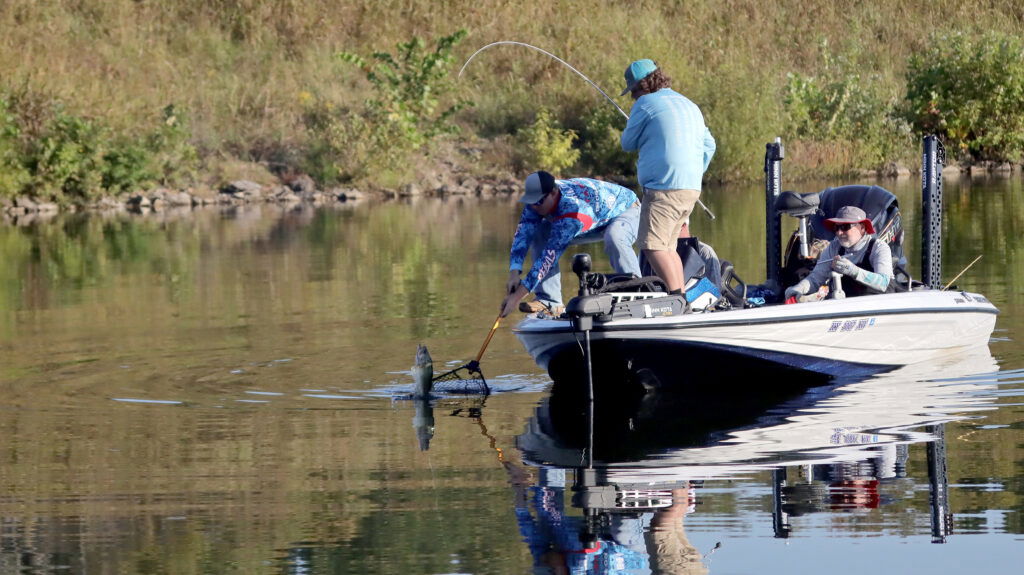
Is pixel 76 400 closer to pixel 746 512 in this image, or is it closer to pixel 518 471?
pixel 518 471

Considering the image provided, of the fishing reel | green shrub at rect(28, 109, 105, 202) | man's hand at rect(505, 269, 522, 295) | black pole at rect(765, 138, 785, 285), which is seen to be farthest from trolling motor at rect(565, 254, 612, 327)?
green shrub at rect(28, 109, 105, 202)

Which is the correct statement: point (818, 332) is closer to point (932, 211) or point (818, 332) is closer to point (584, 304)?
point (584, 304)

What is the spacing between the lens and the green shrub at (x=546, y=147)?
118ft

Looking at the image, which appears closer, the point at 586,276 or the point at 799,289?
the point at 586,276

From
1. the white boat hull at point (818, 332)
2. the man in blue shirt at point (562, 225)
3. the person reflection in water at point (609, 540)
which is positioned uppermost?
the man in blue shirt at point (562, 225)

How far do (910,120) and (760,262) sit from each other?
66.8ft

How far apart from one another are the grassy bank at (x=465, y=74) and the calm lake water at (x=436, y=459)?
66.1 feet

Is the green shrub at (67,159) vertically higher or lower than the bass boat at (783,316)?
higher

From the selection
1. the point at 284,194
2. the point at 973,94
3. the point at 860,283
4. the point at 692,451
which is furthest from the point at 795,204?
the point at 973,94

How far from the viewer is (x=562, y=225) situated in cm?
1061

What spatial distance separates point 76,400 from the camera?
10.6 metres

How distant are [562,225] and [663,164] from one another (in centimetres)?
74

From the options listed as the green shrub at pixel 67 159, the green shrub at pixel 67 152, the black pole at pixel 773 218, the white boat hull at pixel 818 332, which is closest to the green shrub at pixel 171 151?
the green shrub at pixel 67 152

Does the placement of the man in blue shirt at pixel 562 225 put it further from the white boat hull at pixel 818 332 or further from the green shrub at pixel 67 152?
the green shrub at pixel 67 152
